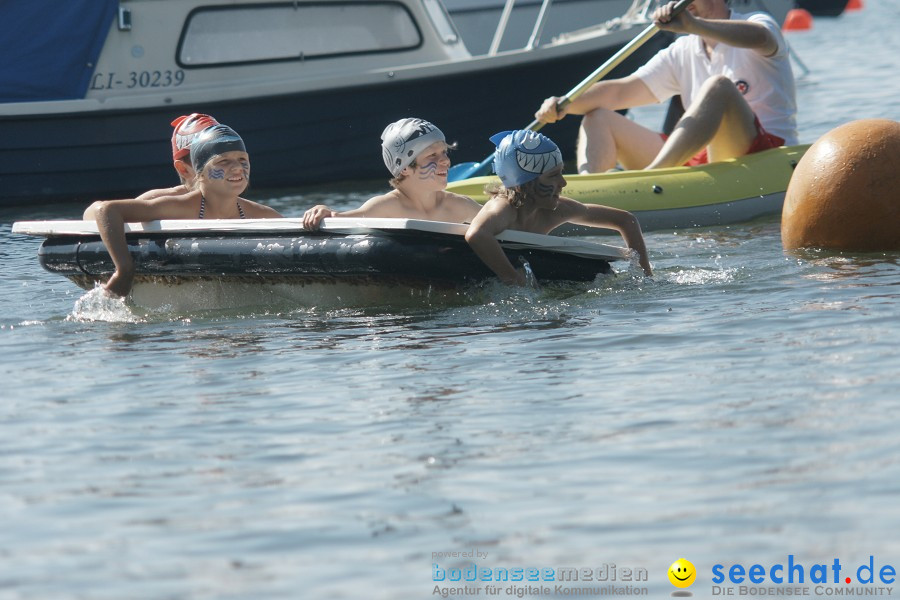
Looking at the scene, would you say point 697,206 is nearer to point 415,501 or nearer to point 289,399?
point 289,399

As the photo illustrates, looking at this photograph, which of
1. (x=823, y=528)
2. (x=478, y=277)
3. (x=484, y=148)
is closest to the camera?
(x=823, y=528)

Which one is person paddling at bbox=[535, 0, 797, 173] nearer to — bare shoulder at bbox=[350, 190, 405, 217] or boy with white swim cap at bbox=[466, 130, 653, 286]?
boy with white swim cap at bbox=[466, 130, 653, 286]

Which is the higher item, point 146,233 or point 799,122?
point 146,233

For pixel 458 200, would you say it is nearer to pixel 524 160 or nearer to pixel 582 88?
pixel 524 160

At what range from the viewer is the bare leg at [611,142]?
1048 centimetres

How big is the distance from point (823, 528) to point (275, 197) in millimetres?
10079

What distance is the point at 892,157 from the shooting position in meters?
8.09

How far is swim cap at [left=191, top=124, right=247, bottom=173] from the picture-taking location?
7570 millimetres

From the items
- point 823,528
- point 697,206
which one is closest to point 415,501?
point 823,528

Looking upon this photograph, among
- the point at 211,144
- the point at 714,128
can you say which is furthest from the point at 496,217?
the point at 714,128

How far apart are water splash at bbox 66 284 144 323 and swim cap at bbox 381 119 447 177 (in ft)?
4.75

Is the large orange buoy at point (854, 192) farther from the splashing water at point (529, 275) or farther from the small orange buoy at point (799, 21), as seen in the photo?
the small orange buoy at point (799, 21)

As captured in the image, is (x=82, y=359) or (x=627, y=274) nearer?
(x=82, y=359)

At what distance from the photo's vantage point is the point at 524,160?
279 inches
